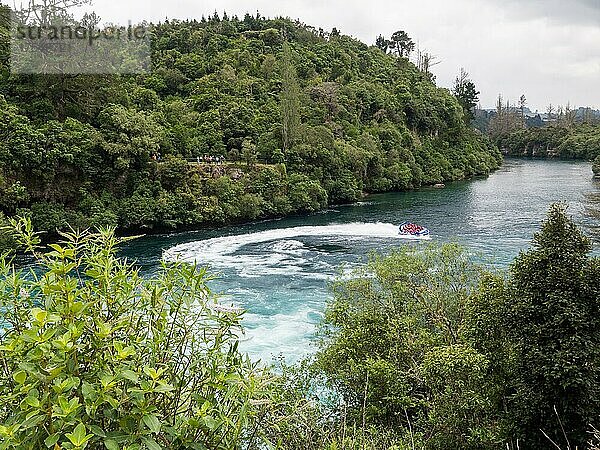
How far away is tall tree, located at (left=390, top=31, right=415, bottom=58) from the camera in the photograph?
78812mm

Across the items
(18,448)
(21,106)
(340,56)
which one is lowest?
(18,448)

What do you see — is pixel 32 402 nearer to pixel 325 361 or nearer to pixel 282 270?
pixel 325 361

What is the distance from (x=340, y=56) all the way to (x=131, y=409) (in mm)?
60221

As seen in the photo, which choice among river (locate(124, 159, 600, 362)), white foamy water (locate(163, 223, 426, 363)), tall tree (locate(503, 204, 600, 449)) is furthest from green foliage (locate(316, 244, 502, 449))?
white foamy water (locate(163, 223, 426, 363))

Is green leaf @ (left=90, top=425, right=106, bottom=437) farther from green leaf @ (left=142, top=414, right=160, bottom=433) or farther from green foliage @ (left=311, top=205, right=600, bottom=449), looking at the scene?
green foliage @ (left=311, top=205, right=600, bottom=449)

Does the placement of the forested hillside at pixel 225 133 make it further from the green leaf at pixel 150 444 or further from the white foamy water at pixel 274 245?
the green leaf at pixel 150 444

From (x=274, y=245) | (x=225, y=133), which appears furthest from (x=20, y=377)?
(x=225, y=133)

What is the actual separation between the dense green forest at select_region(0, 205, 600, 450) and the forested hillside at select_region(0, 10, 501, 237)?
909 centimetres

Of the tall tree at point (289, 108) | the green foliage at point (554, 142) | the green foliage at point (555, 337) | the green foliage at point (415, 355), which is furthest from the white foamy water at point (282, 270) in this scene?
the green foliage at point (554, 142)

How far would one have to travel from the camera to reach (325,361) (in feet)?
29.4

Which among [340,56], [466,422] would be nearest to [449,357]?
[466,422]

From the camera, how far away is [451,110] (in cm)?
5972

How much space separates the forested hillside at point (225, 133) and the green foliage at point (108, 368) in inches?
503

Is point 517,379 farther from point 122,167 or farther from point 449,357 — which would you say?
point 122,167
